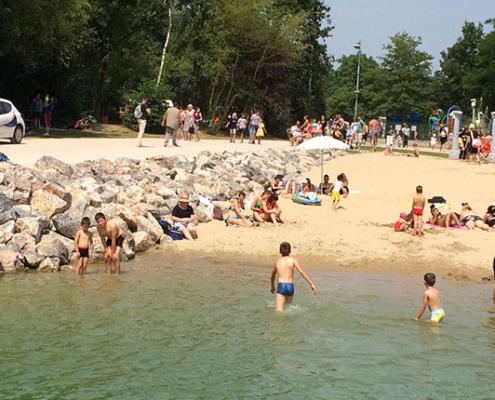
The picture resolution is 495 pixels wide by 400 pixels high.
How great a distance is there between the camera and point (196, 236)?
16703 mm

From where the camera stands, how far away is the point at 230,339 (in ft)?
33.0

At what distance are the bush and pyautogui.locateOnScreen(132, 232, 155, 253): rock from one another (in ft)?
81.0

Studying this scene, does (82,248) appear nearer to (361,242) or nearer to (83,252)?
(83,252)

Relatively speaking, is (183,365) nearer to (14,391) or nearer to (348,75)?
(14,391)

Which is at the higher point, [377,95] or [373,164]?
[377,95]

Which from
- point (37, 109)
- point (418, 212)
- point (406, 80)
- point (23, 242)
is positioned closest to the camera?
point (23, 242)

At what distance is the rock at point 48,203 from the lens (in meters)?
15.3

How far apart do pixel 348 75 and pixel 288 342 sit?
88.0m

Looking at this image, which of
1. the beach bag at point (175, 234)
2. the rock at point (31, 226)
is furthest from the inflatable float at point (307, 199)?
the rock at point (31, 226)

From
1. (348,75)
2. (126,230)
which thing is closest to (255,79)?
(126,230)

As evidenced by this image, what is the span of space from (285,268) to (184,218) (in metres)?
6.40

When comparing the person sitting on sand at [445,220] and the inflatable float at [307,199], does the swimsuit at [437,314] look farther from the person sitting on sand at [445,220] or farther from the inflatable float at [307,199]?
the inflatable float at [307,199]

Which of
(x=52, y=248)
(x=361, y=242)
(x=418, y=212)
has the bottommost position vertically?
(x=361, y=242)

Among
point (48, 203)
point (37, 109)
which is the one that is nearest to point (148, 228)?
point (48, 203)
